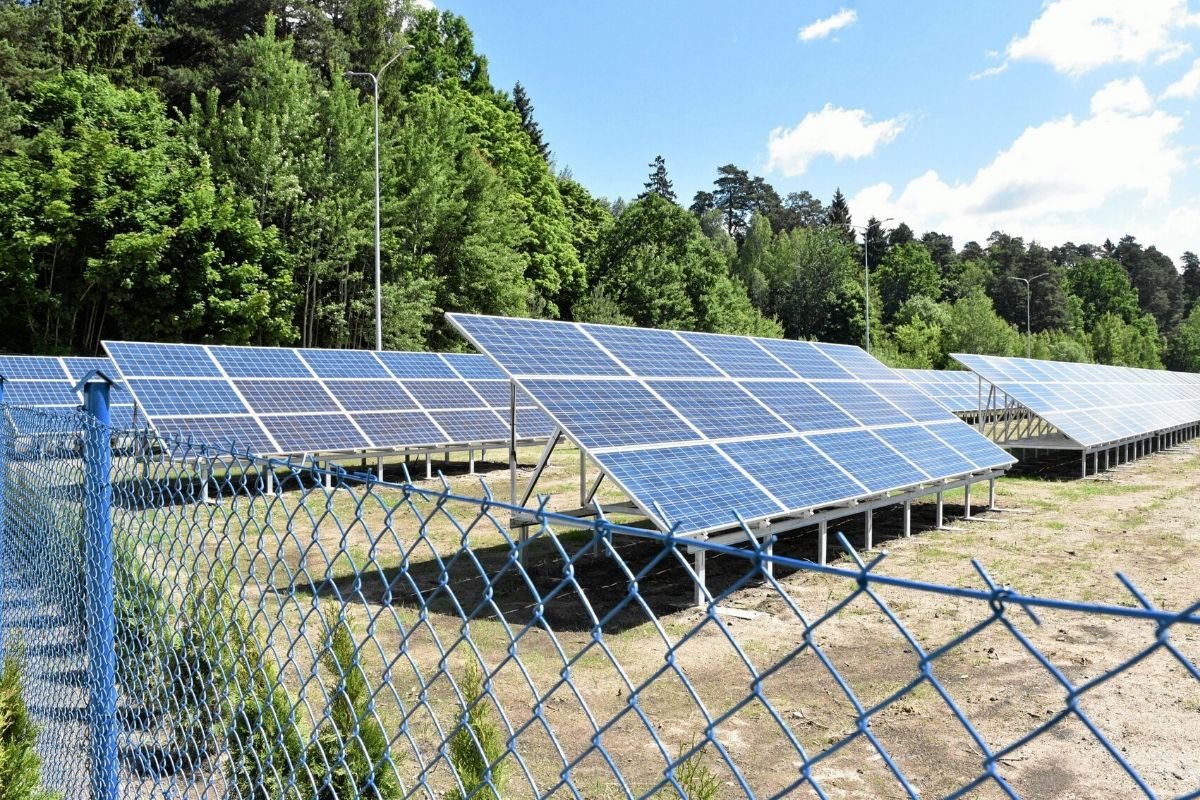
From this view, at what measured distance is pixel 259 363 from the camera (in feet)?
59.4

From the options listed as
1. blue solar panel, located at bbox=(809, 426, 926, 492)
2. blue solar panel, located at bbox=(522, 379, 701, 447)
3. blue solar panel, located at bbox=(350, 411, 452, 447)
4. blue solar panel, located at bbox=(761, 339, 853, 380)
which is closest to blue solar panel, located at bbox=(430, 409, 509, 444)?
Answer: blue solar panel, located at bbox=(350, 411, 452, 447)

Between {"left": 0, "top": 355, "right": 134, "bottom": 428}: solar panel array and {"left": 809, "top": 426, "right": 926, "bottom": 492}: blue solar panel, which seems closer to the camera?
{"left": 809, "top": 426, "right": 926, "bottom": 492}: blue solar panel

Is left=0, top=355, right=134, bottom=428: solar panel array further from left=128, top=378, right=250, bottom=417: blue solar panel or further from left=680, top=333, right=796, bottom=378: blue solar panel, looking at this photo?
left=680, top=333, right=796, bottom=378: blue solar panel

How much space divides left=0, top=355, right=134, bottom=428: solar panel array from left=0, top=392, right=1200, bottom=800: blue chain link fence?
421 inches

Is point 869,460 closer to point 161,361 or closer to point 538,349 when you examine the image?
point 538,349

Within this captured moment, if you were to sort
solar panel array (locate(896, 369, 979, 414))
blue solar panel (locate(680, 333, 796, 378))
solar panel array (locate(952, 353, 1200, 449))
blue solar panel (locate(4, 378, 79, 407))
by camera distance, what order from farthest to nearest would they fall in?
solar panel array (locate(896, 369, 979, 414)) < solar panel array (locate(952, 353, 1200, 449)) < blue solar panel (locate(4, 378, 79, 407)) < blue solar panel (locate(680, 333, 796, 378))

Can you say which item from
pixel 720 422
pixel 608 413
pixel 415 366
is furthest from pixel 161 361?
pixel 720 422

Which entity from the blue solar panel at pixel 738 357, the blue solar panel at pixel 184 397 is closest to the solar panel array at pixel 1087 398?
the blue solar panel at pixel 738 357

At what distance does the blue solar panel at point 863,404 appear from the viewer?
14.0 meters

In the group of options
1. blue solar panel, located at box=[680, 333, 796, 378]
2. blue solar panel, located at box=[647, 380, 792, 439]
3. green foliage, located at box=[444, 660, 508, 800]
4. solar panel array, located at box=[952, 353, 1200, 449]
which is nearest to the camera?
green foliage, located at box=[444, 660, 508, 800]

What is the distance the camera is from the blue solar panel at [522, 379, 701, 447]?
9.54 metres

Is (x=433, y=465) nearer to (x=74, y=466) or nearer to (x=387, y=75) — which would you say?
(x=74, y=466)

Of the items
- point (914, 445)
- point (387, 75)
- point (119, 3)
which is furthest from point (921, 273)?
point (914, 445)

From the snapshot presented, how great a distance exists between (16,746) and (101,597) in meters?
1.31
